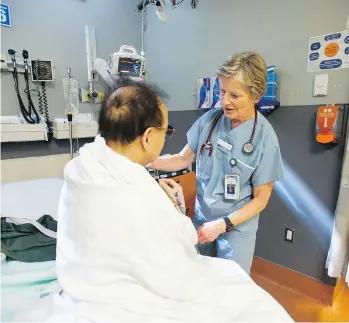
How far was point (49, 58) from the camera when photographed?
6.86 feet

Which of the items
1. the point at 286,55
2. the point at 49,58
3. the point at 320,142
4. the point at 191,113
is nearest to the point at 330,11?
the point at 286,55

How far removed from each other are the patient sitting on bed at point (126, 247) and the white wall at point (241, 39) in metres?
1.37

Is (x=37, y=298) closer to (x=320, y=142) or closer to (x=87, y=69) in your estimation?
(x=320, y=142)

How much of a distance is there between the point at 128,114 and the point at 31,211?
3.61 ft

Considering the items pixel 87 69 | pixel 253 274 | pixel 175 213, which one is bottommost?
pixel 253 274

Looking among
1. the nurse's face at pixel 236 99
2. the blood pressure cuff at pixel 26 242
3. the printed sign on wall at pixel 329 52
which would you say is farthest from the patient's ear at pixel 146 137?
the printed sign on wall at pixel 329 52

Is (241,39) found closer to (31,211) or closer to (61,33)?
(61,33)

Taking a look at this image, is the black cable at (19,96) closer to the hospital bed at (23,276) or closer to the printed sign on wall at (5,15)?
the printed sign on wall at (5,15)

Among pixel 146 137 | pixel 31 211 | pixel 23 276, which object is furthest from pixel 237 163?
pixel 31 211

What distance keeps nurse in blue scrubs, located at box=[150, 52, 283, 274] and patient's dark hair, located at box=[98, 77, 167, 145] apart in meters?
0.43

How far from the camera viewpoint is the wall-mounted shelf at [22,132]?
1856 mm

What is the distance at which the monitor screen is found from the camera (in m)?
2.06

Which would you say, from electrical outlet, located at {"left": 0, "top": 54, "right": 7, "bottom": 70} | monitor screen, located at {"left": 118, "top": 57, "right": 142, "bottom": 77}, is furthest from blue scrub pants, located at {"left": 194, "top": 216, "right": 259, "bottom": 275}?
electrical outlet, located at {"left": 0, "top": 54, "right": 7, "bottom": 70}

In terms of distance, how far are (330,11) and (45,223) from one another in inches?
78.5
